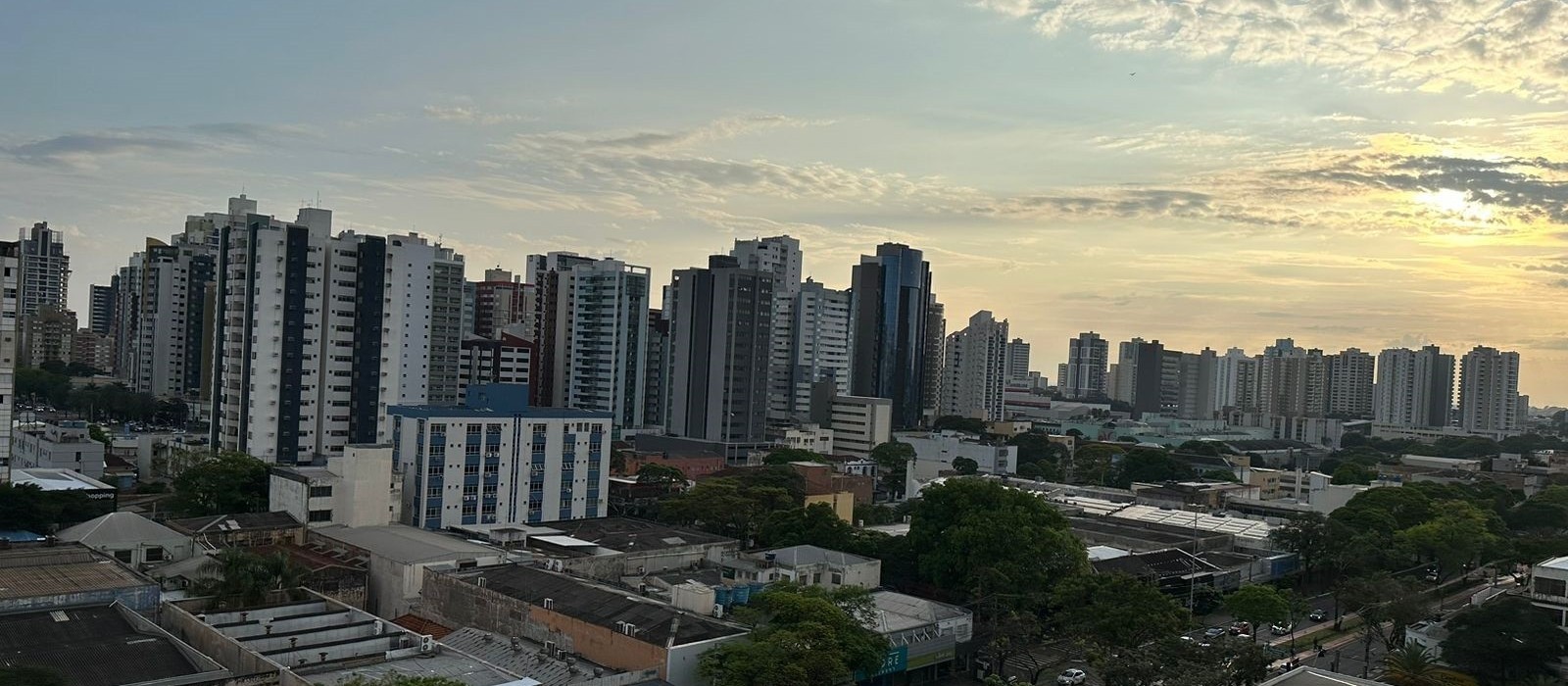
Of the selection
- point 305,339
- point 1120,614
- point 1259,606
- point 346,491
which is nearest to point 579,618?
point 1120,614

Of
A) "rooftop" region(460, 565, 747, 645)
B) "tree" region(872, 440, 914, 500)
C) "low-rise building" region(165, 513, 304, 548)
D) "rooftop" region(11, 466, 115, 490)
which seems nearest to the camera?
"rooftop" region(460, 565, 747, 645)

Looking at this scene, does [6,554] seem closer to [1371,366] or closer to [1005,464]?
[1005,464]

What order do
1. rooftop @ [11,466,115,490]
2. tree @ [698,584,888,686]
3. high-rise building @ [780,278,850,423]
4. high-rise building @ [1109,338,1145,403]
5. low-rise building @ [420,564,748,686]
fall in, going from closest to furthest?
tree @ [698,584,888,686] → low-rise building @ [420,564,748,686] → rooftop @ [11,466,115,490] → high-rise building @ [780,278,850,423] → high-rise building @ [1109,338,1145,403]

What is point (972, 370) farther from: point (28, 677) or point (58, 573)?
point (28, 677)

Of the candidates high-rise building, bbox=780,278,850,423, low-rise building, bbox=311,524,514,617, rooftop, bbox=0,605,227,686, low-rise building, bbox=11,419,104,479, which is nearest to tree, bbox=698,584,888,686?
rooftop, bbox=0,605,227,686

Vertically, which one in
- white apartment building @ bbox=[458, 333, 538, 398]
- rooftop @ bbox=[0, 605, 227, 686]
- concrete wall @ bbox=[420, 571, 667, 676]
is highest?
white apartment building @ bbox=[458, 333, 538, 398]

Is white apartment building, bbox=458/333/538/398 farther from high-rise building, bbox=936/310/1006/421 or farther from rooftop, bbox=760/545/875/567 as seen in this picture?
high-rise building, bbox=936/310/1006/421

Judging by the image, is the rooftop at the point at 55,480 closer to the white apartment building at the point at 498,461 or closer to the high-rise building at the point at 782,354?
the white apartment building at the point at 498,461
